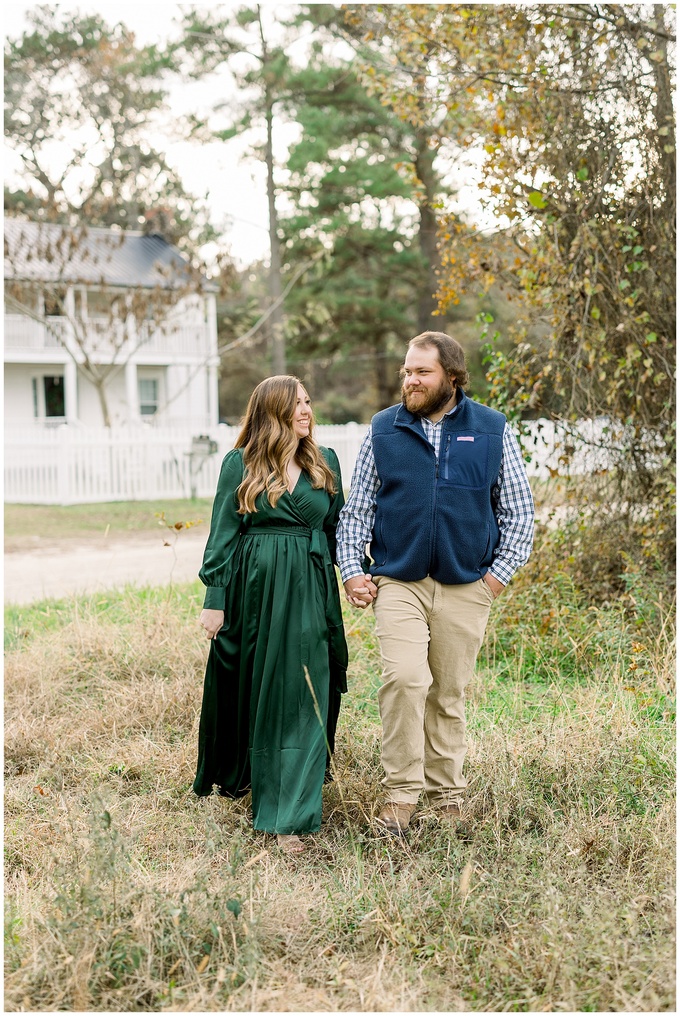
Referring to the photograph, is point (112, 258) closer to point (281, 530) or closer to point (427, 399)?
point (281, 530)

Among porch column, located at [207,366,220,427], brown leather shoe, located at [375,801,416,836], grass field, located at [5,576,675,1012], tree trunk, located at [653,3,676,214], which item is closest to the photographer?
grass field, located at [5,576,675,1012]

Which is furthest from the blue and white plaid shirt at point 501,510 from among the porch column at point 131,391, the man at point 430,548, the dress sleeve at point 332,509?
the porch column at point 131,391

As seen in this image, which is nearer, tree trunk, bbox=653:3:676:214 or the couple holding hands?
the couple holding hands

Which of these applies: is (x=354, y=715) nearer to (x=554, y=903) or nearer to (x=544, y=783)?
(x=544, y=783)

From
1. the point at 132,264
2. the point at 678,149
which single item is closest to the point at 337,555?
the point at 678,149

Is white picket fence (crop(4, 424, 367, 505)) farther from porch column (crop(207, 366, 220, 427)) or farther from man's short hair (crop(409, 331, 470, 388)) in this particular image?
man's short hair (crop(409, 331, 470, 388))

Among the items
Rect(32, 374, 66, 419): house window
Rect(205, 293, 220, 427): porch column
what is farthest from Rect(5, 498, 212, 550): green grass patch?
Rect(205, 293, 220, 427): porch column

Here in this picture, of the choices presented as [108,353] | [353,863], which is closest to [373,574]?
[353,863]

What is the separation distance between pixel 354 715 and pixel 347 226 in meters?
23.2

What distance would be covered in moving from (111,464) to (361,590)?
15999mm

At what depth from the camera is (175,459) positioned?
1972 centimetres

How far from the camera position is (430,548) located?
3811 mm

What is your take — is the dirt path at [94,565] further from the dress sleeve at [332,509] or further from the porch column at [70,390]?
the porch column at [70,390]

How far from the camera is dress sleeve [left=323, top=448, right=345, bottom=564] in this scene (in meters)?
4.12
